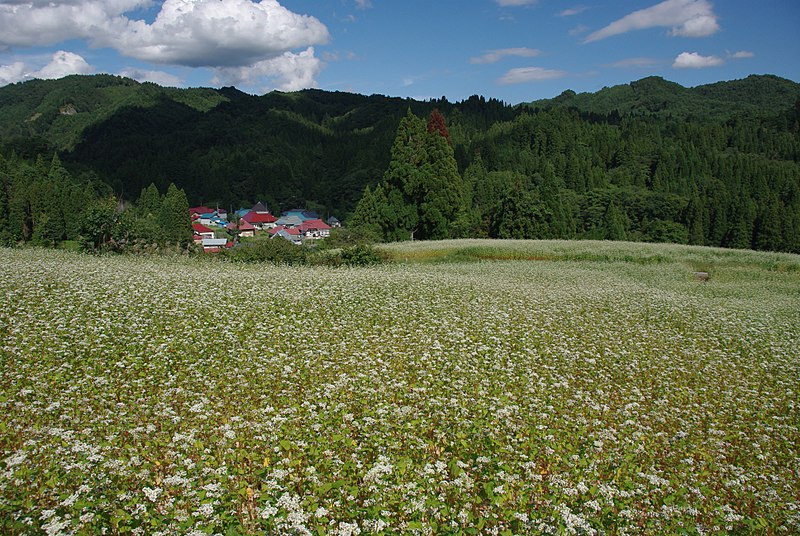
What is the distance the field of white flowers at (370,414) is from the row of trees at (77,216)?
10518 millimetres

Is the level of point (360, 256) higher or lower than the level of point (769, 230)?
lower

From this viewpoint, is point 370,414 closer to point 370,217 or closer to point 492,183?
point 370,217

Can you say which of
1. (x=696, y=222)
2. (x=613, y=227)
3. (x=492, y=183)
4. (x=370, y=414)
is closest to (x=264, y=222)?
(x=492, y=183)

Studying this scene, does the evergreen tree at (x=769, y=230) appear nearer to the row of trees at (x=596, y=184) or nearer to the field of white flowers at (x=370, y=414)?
the row of trees at (x=596, y=184)

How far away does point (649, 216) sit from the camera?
106312 millimetres

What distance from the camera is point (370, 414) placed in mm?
7484

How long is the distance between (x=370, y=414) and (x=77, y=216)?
49581 mm

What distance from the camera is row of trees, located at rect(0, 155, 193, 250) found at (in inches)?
993

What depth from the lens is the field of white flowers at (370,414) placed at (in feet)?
17.8

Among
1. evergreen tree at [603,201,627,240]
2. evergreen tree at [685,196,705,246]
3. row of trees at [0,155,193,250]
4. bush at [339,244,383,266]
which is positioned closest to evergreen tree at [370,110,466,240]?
row of trees at [0,155,193,250]

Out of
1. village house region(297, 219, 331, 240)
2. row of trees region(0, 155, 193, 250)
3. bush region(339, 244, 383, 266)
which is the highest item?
row of trees region(0, 155, 193, 250)

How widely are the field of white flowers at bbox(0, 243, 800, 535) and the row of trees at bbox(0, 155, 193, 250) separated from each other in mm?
10518

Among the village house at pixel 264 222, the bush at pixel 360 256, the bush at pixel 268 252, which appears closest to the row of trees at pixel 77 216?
the bush at pixel 268 252

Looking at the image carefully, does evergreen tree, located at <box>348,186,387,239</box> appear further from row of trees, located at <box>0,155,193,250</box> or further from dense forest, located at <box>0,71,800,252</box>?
row of trees, located at <box>0,155,193,250</box>
